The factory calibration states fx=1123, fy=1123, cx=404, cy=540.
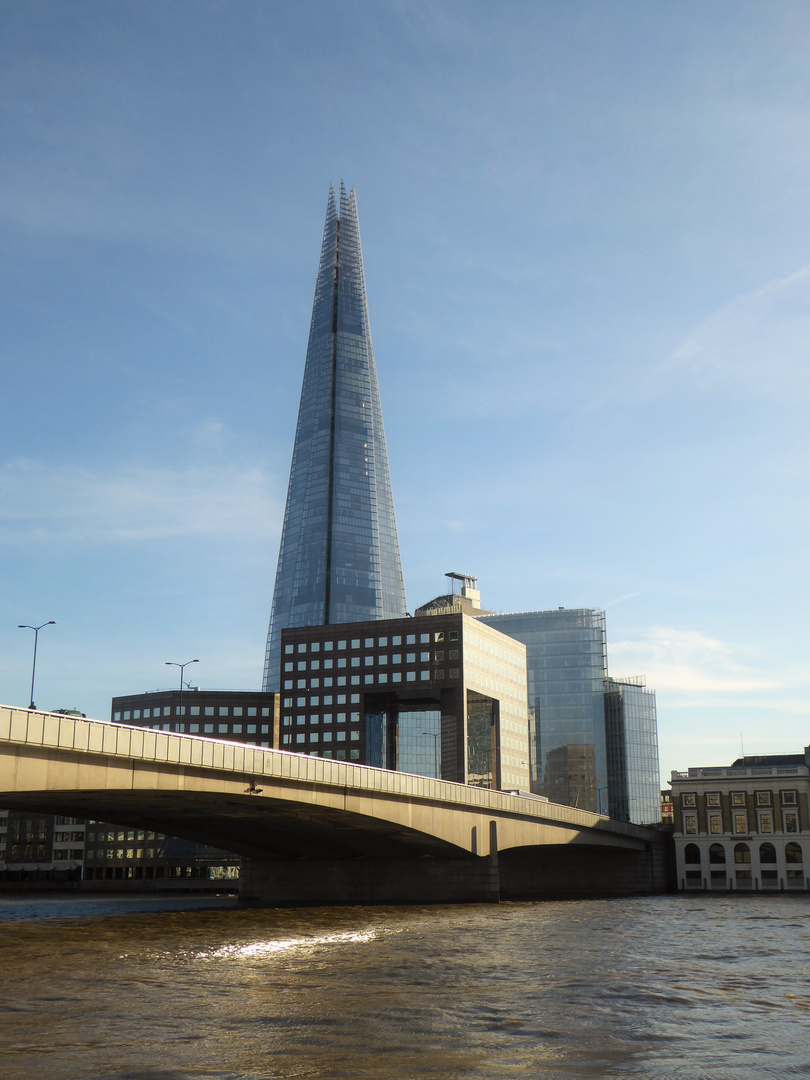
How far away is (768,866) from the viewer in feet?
452

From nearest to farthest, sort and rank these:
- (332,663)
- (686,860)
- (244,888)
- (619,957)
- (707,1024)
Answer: (707,1024) < (619,957) < (244,888) < (686,860) < (332,663)

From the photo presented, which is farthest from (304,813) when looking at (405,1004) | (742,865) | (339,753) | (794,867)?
(339,753)

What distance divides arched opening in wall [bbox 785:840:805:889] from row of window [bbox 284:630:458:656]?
5876 centimetres

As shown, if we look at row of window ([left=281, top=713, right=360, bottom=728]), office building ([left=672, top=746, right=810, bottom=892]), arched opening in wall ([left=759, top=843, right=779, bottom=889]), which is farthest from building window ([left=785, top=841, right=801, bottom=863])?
row of window ([left=281, top=713, right=360, bottom=728])

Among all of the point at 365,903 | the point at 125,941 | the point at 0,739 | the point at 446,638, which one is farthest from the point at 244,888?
the point at 446,638

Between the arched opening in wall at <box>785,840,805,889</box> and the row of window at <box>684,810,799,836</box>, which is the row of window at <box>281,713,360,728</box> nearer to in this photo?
the row of window at <box>684,810,799,836</box>

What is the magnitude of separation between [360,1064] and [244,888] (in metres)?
85.8

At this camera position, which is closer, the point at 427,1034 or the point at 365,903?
the point at 427,1034

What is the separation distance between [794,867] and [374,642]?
244 feet

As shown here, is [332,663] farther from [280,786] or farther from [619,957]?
[619,957]

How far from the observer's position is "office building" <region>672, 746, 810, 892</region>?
137 metres

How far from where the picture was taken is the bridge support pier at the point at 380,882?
91.7 m

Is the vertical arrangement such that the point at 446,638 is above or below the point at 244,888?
above

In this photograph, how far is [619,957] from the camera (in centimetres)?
4341
